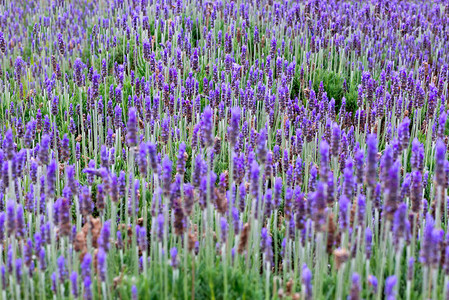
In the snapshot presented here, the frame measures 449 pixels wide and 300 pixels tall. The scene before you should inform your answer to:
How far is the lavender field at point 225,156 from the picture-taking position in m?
2.59

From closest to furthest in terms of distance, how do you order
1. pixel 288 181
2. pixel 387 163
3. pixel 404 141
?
pixel 387 163, pixel 404 141, pixel 288 181

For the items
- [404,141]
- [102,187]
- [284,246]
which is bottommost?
[284,246]

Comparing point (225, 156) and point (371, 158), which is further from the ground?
point (371, 158)

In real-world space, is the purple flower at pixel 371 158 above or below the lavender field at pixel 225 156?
above

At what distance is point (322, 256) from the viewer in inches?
Answer: 109

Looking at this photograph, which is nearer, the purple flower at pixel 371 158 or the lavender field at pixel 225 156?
the purple flower at pixel 371 158

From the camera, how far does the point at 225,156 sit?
4938 millimetres

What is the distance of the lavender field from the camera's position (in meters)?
2.59

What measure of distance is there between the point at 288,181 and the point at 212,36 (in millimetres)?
3158

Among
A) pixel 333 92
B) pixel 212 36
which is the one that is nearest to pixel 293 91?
pixel 333 92

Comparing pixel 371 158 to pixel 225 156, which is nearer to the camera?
pixel 371 158

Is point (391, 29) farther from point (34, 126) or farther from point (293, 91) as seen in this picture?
point (34, 126)

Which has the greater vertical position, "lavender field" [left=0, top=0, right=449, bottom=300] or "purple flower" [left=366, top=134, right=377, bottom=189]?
"purple flower" [left=366, top=134, right=377, bottom=189]

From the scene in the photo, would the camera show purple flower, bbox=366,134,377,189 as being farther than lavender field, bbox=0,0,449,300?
No
